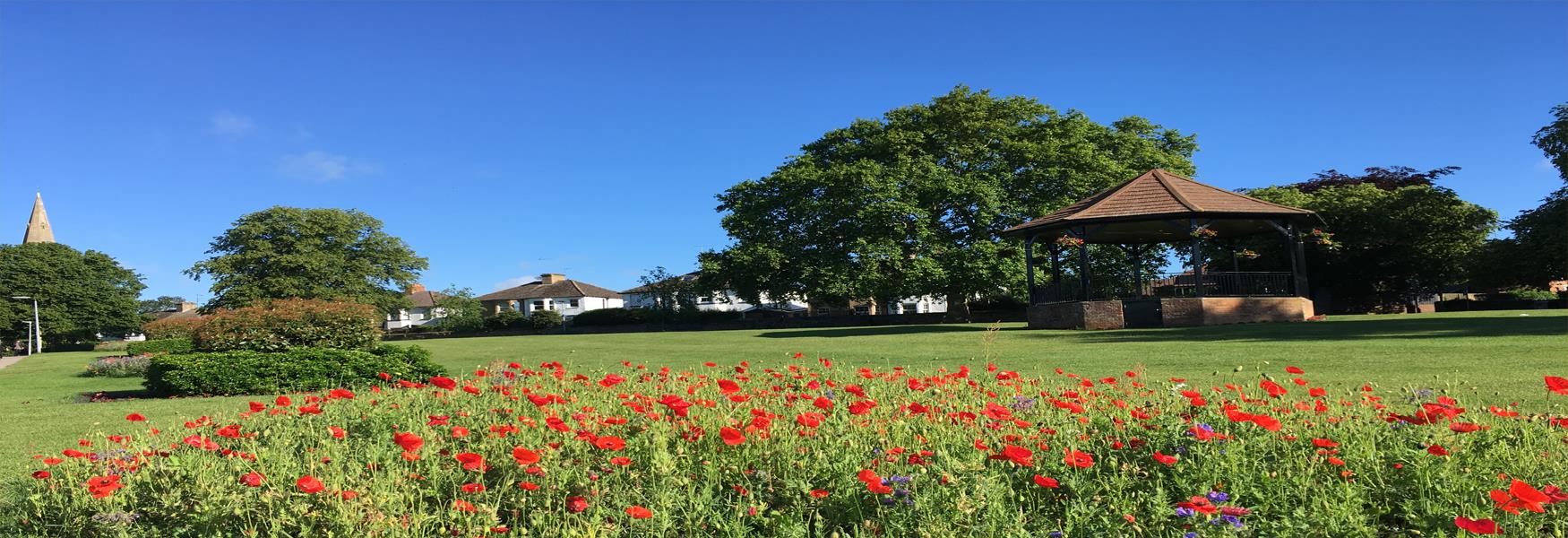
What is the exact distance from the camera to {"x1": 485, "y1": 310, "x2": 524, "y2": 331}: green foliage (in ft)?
185

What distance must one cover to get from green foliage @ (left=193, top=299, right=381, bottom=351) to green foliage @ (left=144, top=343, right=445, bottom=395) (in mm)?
1311

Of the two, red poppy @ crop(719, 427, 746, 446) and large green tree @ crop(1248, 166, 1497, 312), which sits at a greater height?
large green tree @ crop(1248, 166, 1497, 312)

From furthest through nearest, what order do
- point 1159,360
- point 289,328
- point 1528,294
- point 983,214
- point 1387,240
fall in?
point 1528,294
point 1387,240
point 983,214
point 289,328
point 1159,360

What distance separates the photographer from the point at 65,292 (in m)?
61.7

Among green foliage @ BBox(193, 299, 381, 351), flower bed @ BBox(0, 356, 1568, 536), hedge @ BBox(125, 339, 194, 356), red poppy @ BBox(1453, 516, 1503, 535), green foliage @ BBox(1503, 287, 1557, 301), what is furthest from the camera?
green foliage @ BBox(1503, 287, 1557, 301)

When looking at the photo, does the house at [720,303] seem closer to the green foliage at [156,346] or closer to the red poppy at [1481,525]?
the green foliage at [156,346]

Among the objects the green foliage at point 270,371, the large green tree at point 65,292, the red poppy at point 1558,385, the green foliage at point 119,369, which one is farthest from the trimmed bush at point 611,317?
the red poppy at point 1558,385

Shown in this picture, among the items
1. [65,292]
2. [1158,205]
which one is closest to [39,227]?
[65,292]

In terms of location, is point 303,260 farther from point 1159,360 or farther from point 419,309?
point 1159,360

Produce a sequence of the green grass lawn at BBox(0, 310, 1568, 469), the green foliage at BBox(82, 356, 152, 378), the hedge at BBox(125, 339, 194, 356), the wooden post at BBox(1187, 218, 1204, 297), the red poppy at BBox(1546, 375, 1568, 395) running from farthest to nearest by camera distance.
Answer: the hedge at BBox(125, 339, 194, 356) < the wooden post at BBox(1187, 218, 1204, 297) < the green foliage at BBox(82, 356, 152, 378) < the green grass lawn at BBox(0, 310, 1568, 469) < the red poppy at BBox(1546, 375, 1568, 395)

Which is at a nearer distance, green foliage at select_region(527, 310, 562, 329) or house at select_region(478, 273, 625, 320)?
green foliage at select_region(527, 310, 562, 329)

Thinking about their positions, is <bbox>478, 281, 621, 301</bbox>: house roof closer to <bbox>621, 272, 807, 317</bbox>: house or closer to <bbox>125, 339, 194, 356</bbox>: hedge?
<bbox>621, 272, 807, 317</bbox>: house

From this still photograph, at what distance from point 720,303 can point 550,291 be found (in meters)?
36.8

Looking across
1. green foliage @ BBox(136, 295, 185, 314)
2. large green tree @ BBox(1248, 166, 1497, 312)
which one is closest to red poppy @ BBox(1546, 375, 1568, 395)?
large green tree @ BBox(1248, 166, 1497, 312)
